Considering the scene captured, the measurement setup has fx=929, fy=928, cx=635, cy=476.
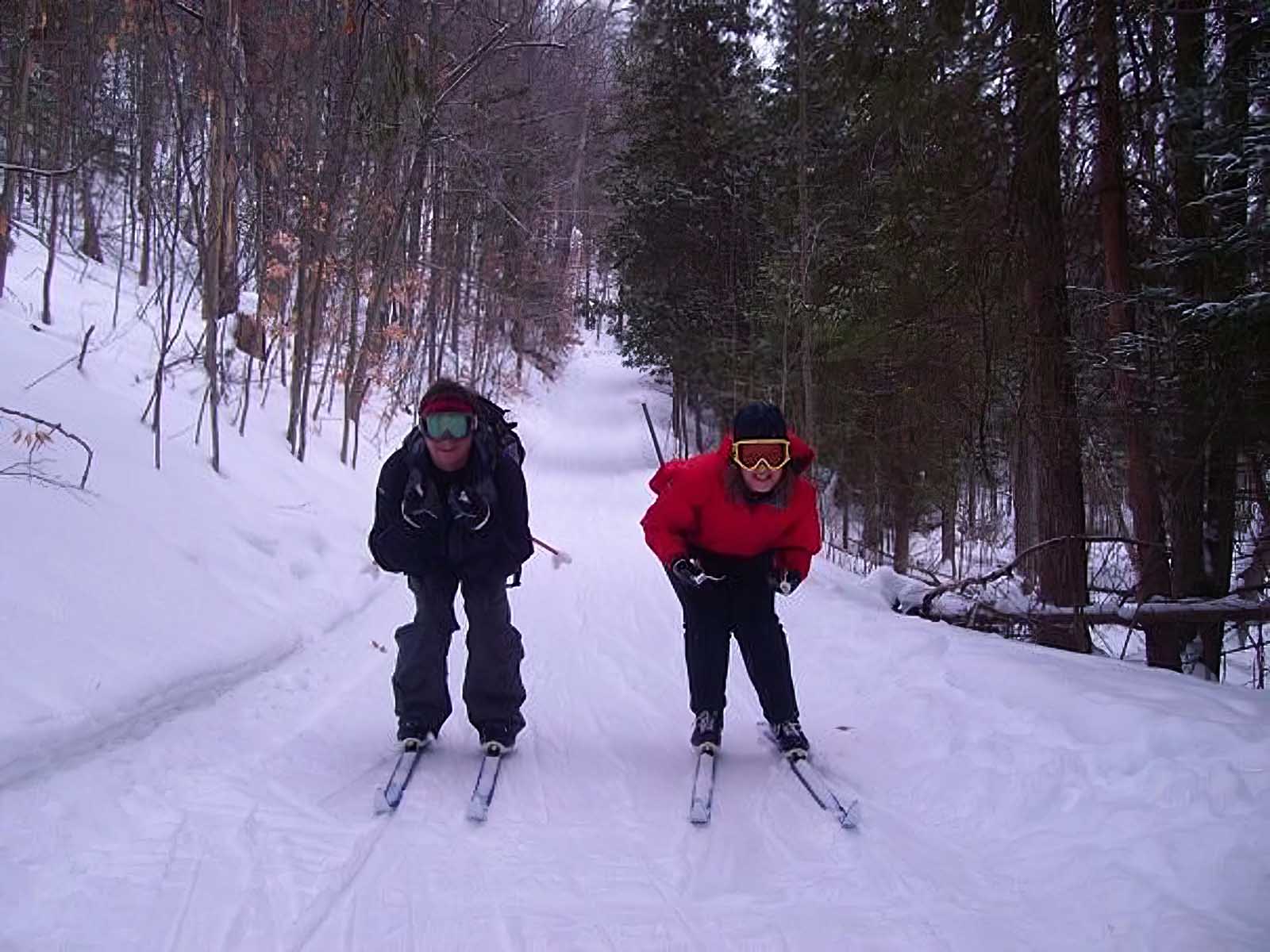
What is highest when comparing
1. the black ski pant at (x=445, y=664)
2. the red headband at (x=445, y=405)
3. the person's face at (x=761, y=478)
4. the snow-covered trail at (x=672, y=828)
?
the red headband at (x=445, y=405)

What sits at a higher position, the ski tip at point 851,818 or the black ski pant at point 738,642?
the black ski pant at point 738,642

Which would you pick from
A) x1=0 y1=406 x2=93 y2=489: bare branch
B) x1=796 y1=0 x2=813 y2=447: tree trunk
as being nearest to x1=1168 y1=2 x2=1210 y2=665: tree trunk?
x1=0 y1=406 x2=93 y2=489: bare branch

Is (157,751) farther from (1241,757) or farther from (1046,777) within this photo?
(1241,757)

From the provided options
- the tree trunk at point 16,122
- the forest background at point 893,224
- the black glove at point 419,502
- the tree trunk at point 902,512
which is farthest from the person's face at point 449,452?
the tree trunk at point 902,512

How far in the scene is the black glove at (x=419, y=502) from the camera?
4309 mm

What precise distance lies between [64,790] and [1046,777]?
3.90 m

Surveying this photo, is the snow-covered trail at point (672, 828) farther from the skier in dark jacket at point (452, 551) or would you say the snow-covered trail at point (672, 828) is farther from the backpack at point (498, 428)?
the backpack at point (498, 428)

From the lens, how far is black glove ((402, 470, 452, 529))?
170 inches

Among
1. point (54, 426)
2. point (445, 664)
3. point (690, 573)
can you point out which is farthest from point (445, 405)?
point (54, 426)

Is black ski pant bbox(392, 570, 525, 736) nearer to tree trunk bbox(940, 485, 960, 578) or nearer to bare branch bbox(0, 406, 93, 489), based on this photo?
bare branch bbox(0, 406, 93, 489)

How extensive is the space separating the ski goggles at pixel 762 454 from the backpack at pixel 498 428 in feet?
3.47

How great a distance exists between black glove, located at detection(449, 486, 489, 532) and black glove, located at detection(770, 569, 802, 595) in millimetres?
1399

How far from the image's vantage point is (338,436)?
1553cm

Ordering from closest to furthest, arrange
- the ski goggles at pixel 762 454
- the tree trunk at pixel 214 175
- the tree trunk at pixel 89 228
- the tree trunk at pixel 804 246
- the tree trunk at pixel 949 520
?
the ski goggles at pixel 762 454, the tree trunk at pixel 214 175, the tree trunk at pixel 804 246, the tree trunk at pixel 949 520, the tree trunk at pixel 89 228
